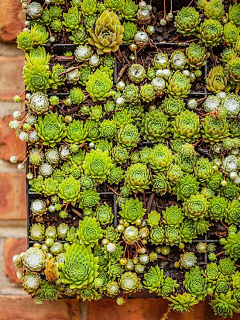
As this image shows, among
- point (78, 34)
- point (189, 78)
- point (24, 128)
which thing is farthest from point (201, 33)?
point (24, 128)

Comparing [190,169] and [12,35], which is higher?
[12,35]

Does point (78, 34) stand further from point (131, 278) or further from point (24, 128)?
point (131, 278)

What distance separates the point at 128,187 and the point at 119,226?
80mm

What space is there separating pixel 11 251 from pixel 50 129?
35 centimetres

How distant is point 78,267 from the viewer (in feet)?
2.82

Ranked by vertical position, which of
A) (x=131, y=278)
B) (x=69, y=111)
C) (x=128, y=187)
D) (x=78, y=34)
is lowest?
(x=131, y=278)

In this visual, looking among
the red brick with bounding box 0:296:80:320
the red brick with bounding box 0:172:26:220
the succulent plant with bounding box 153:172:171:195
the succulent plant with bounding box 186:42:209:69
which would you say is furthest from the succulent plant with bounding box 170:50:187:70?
the red brick with bounding box 0:296:80:320

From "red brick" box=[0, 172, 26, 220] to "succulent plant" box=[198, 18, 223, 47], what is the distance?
51 cm

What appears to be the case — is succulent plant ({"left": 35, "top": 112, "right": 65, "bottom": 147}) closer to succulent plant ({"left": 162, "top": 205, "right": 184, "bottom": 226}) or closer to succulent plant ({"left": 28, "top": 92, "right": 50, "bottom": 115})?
succulent plant ({"left": 28, "top": 92, "right": 50, "bottom": 115})

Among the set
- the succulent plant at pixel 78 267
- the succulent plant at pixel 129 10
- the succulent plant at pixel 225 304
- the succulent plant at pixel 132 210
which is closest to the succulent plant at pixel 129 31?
the succulent plant at pixel 129 10

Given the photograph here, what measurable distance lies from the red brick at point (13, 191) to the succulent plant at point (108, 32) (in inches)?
14.6

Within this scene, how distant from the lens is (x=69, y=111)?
927mm

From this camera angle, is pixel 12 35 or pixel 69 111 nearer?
pixel 69 111

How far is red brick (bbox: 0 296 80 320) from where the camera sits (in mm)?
1063
